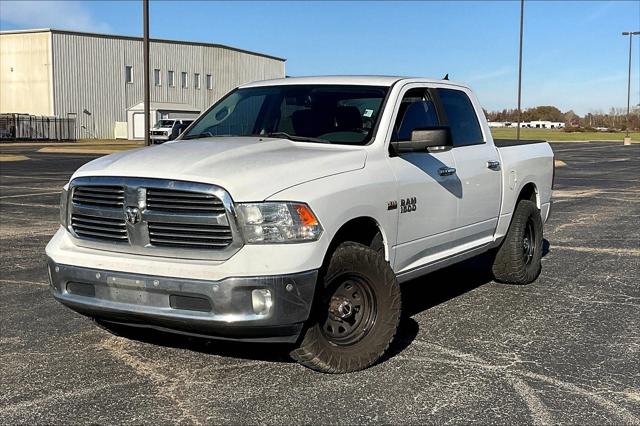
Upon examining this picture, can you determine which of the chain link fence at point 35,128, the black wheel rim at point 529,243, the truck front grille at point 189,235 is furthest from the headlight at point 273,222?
the chain link fence at point 35,128

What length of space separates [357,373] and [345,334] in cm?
26

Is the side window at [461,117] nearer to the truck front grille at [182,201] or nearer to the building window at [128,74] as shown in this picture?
the truck front grille at [182,201]

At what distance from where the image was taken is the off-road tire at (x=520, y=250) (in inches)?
274

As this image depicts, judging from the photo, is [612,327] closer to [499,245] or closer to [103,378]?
[499,245]

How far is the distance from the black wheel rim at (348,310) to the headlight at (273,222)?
1.49 feet

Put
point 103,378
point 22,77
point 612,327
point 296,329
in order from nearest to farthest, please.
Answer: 1. point 296,329
2. point 103,378
3. point 612,327
4. point 22,77

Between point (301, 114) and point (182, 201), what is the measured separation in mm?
1729

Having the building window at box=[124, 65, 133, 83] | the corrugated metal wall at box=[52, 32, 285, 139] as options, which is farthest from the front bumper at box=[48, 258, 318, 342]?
the building window at box=[124, 65, 133, 83]

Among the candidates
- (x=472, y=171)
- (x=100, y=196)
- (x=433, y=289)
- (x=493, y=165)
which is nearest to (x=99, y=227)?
(x=100, y=196)

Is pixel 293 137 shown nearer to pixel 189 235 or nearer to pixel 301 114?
pixel 301 114

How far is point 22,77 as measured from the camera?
61.1 m

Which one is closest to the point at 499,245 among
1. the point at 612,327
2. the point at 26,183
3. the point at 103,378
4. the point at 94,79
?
the point at 612,327

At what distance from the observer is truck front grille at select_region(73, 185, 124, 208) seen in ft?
14.0

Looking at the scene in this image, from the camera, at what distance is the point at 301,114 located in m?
5.50
